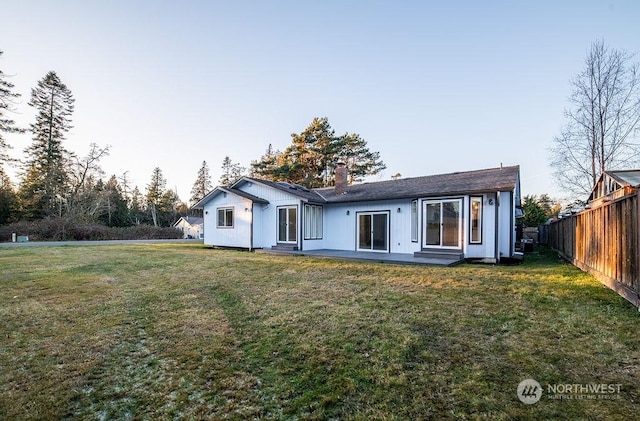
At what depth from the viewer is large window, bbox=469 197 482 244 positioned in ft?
32.2

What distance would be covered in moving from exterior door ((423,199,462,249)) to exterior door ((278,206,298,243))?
5.50 metres

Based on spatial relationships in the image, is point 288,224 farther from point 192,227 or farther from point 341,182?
point 192,227

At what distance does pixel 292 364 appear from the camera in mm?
2928

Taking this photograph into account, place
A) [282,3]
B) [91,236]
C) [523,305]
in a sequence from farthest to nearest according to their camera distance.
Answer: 1. [91,236]
2. [282,3]
3. [523,305]

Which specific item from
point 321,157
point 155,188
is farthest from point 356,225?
Answer: point 155,188

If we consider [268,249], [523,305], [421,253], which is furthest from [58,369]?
[268,249]

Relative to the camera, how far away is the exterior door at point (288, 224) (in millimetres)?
13445

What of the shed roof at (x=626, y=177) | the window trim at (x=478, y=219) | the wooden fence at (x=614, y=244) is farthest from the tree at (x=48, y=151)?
the shed roof at (x=626, y=177)

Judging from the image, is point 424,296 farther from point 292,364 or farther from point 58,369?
point 58,369

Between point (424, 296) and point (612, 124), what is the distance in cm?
1940

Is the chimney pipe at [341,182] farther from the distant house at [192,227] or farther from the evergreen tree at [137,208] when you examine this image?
the evergreen tree at [137,208]

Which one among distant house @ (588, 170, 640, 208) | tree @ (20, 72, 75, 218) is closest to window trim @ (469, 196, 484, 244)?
distant house @ (588, 170, 640, 208)

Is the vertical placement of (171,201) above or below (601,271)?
above

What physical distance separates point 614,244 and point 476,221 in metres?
4.42
